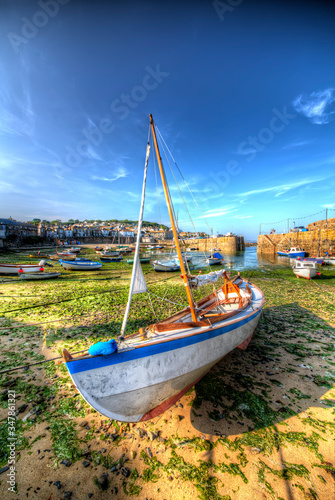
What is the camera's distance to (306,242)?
151 ft

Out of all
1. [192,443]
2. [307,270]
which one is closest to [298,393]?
[192,443]

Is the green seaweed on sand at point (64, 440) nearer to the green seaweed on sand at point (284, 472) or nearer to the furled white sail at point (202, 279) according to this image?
the green seaweed on sand at point (284, 472)

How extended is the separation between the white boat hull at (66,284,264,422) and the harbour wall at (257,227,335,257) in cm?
5056

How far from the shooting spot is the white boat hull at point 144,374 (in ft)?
11.5

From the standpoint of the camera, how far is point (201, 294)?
16203 mm

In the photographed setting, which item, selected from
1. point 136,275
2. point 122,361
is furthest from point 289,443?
point 136,275

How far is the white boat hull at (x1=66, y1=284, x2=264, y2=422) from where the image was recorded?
3520mm

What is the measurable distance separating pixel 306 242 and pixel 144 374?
56644 mm

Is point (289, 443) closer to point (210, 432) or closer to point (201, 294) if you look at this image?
point (210, 432)

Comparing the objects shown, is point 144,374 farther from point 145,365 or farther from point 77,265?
point 77,265

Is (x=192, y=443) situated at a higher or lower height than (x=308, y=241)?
lower

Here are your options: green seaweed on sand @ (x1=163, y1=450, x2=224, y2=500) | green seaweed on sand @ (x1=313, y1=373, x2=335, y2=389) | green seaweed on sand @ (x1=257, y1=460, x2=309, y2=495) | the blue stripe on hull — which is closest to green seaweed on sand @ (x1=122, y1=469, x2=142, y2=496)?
green seaweed on sand @ (x1=163, y1=450, x2=224, y2=500)

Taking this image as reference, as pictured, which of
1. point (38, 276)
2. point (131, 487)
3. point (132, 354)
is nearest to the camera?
point (131, 487)

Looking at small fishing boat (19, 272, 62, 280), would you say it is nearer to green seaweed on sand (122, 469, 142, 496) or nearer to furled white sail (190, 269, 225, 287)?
furled white sail (190, 269, 225, 287)
